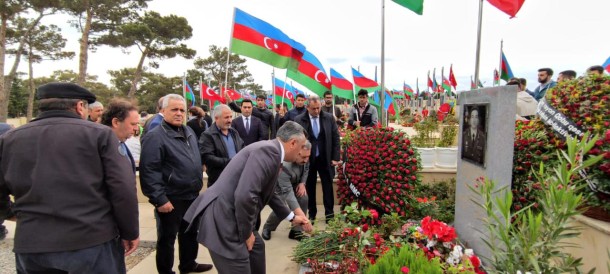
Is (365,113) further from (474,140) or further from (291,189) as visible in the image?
(474,140)

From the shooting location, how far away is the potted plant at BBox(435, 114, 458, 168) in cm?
566

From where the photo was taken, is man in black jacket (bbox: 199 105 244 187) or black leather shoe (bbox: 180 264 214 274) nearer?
black leather shoe (bbox: 180 264 214 274)

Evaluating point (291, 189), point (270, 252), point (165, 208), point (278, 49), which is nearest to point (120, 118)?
point (165, 208)

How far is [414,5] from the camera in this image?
5445 millimetres

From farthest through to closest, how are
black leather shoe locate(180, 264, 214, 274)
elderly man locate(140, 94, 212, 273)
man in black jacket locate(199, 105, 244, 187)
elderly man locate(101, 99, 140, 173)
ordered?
man in black jacket locate(199, 105, 244, 187), black leather shoe locate(180, 264, 214, 274), elderly man locate(140, 94, 212, 273), elderly man locate(101, 99, 140, 173)

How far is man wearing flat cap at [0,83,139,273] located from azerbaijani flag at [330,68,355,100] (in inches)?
252

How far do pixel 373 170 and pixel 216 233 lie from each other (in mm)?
2361

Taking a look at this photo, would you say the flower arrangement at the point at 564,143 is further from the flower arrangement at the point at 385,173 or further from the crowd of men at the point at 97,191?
the crowd of men at the point at 97,191

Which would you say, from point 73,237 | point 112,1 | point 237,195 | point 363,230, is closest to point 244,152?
point 237,195

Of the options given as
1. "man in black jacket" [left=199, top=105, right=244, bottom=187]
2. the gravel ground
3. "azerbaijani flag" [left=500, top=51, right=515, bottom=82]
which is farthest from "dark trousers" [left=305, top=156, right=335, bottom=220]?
"azerbaijani flag" [left=500, top=51, right=515, bottom=82]

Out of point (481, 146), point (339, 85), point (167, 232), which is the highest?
point (339, 85)

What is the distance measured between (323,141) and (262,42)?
7.46 feet

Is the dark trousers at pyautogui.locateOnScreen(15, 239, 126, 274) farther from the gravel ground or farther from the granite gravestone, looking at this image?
the granite gravestone

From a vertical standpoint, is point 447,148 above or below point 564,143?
below
